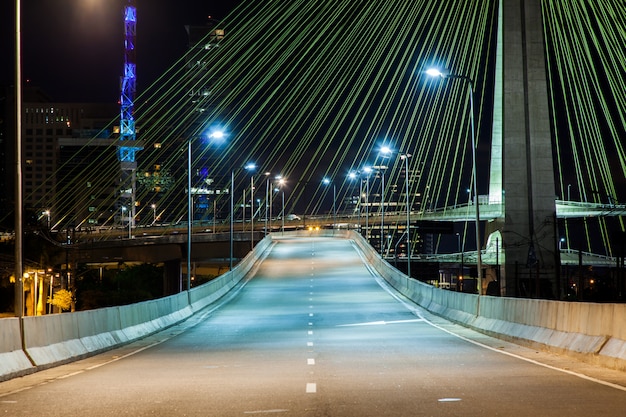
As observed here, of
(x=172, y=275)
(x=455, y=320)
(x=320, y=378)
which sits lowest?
(x=172, y=275)

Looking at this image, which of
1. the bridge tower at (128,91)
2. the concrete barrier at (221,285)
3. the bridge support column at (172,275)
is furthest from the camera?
the bridge tower at (128,91)

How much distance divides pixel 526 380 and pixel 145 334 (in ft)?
53.2

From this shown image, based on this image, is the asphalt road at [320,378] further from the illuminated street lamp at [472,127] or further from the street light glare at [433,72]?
the street light glare at [433,72]

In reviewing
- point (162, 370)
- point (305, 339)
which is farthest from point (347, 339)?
point (162, 370)

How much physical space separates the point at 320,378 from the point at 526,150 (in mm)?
35764

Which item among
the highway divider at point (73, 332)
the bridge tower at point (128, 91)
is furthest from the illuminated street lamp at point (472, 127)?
the bridge tower at point (128, 91)

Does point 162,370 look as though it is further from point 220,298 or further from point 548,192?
point 548,192

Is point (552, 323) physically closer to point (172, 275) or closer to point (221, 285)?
point (221, 285)

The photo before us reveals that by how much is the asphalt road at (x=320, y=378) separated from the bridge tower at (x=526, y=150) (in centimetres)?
1873

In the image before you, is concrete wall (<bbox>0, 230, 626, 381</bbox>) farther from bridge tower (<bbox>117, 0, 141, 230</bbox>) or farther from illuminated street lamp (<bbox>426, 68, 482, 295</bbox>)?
bridge tower (<bbox>117, 0, 141, 230</bbox>)

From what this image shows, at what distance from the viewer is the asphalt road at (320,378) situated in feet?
40.0

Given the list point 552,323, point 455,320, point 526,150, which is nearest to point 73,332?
point 552,323

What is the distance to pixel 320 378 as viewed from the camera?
1595cm

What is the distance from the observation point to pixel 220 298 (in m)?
50.1
